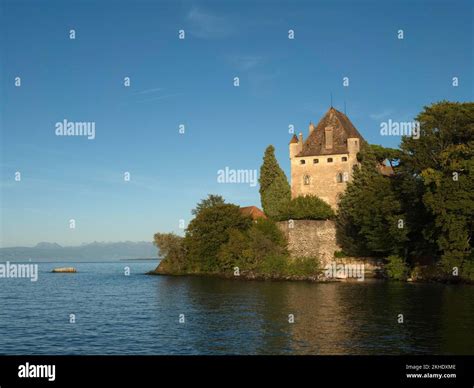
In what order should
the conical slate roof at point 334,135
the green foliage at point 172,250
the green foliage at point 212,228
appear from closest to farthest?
the green foliage at point 212,228, the conical slate roof at point 334,135, the green foliage at point 172,250

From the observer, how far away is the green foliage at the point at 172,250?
80.5 m

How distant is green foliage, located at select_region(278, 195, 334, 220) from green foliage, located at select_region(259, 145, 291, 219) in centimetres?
565

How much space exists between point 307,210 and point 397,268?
47.3 ft

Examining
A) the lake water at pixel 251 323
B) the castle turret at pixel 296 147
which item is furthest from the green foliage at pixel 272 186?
the lake water at pixel 251 323

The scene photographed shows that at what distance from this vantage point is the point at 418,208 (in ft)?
171

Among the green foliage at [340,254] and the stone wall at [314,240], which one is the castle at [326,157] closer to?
the stone wall at [314,240]

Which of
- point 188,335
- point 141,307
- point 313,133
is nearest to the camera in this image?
point 188,335

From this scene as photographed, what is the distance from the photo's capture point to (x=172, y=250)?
81.6m

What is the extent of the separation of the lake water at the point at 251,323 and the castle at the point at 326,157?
2672cm

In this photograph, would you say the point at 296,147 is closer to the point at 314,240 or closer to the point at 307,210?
the point at 307,210

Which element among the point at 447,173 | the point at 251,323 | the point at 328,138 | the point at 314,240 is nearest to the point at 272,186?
the point at 328,138

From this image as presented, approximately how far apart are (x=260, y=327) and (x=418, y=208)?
29797 mm

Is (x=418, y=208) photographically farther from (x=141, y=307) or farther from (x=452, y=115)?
(x=141, y=307)
